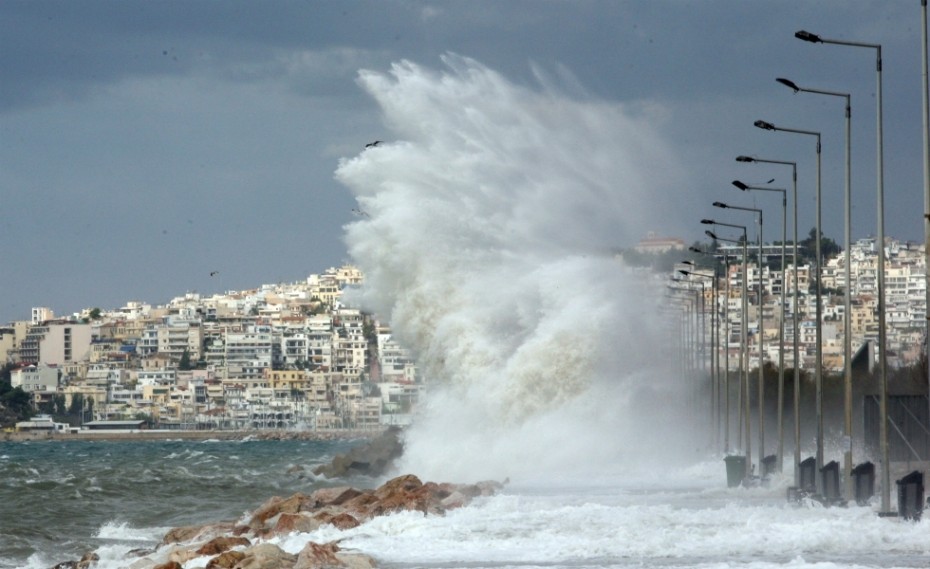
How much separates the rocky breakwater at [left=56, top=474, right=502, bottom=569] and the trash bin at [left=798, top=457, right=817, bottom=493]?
6.87 metres

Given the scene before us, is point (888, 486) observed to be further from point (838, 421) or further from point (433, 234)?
point (838, 421)

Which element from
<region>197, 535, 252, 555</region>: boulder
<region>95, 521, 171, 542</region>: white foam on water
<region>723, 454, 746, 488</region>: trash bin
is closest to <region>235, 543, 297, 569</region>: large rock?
<region>197, 535, 252, 555</region>: boulder

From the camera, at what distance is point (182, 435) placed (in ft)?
638

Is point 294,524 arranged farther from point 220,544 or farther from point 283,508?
point 283,508

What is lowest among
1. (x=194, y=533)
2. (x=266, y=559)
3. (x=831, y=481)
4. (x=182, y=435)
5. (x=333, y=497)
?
(x=182, y=435)

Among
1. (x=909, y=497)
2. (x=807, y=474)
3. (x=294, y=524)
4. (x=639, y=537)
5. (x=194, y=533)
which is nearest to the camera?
(x=639, y=537)

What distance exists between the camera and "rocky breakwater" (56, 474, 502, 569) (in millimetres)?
23719

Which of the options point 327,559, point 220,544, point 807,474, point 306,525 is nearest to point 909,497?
point 807,474

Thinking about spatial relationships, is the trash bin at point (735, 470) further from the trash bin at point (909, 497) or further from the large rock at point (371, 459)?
the large rock at point (371, 459)

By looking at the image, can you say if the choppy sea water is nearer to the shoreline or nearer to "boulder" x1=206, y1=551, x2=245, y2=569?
"boulder" x1=206, y1=551, x2=245, y2=569

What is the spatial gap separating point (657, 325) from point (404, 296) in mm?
11221

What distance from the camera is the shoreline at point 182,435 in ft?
616

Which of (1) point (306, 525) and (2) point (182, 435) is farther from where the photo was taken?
(2) point (182, 435)

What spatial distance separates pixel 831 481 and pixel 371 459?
36170mm
